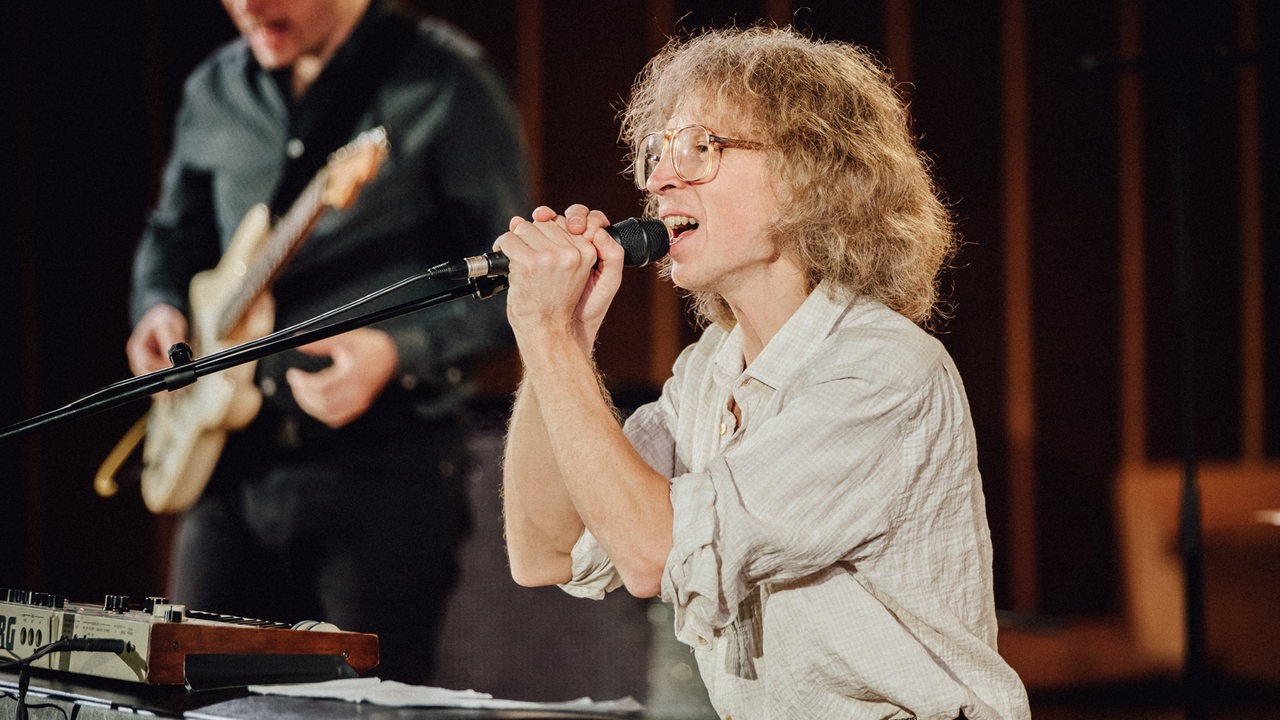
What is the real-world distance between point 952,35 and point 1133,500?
1.99 meters

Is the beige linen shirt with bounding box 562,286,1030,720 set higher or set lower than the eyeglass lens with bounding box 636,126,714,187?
lower

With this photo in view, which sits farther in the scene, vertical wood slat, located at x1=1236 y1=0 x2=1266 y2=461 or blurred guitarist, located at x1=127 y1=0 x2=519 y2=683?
vertical wood slat, located at x1=1236 y1=0 x2=1266 y2=461

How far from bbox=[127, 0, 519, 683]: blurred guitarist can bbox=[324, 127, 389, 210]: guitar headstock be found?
10cm

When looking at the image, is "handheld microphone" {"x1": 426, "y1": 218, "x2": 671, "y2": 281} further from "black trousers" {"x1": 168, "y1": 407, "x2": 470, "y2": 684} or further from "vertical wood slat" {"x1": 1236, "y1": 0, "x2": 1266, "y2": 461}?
"vertical wood slat" {"x1": 1236, "y1": 0, "x2": 1266, "y2": 461}

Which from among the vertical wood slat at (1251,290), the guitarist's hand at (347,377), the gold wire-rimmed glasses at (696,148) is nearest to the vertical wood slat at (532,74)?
the guitarist's hand at (347,377)

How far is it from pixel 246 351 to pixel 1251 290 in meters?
4.90

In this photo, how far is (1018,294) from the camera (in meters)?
4.98

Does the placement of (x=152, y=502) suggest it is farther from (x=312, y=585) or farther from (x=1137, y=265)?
(x=1137, y=265)

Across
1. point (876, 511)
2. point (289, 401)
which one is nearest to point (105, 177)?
point (289, 401)

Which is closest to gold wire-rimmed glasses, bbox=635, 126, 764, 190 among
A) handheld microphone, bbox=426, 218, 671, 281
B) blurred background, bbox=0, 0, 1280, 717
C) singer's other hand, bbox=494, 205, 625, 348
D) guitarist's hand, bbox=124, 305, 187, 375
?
handheld microphone, bbox=426, 218, 671, 281

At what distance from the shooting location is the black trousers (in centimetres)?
300

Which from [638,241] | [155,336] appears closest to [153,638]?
[638,241]

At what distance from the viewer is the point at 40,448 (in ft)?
12.7

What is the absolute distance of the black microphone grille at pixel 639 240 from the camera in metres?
1.68
